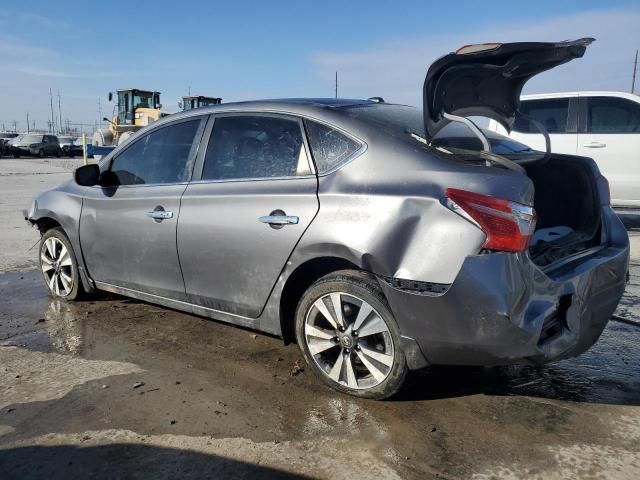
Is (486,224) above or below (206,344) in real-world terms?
above

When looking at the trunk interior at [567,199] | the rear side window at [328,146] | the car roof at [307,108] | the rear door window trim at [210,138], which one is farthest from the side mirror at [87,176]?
the trunk interior at [567,199]

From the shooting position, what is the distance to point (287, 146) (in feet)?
11.2

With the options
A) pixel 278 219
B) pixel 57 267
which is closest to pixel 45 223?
pixel 57 267

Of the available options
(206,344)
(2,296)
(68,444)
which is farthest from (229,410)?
(2,296)

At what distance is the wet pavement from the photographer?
2.53 metres

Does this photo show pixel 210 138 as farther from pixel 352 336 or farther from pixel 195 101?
pixel 195 101

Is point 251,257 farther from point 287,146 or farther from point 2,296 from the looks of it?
point 2,296

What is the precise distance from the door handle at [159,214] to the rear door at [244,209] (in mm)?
140

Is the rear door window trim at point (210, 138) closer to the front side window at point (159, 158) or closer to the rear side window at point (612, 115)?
the front side window at point (159, 158)

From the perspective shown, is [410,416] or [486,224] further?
[410,416]

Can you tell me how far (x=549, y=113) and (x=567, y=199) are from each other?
19.5 feet

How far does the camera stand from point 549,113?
29.6ft

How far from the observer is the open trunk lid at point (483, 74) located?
2.93m

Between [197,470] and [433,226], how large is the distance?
61.2 inches
